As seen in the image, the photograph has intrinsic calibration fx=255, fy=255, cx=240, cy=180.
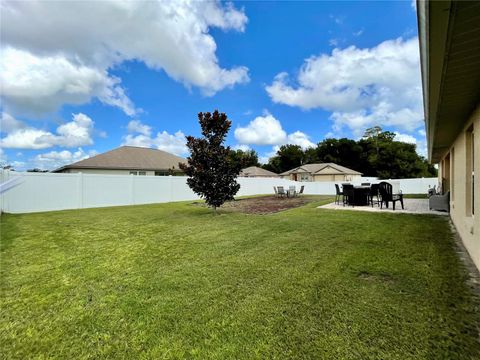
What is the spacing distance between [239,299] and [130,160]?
25.8 m

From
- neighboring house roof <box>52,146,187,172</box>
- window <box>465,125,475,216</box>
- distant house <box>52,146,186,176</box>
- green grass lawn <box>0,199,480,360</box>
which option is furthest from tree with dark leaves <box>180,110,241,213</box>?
neighboring house roof <box>52,146,187,172</box>

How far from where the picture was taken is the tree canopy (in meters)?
47.9

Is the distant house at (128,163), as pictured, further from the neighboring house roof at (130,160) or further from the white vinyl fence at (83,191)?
the white vinyl fence at (83,191)

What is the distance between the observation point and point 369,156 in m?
54.8

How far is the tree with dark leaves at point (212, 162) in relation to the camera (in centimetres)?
1075

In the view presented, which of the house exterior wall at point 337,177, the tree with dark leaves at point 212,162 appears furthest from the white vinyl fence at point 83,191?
the house exterior wall at point 337,177

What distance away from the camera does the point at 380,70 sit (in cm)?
1341

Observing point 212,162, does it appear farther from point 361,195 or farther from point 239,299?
point 239,299

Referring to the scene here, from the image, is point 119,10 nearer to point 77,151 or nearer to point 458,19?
point 458,19

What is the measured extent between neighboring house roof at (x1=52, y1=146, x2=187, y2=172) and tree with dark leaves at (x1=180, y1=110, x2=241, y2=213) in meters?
16.3

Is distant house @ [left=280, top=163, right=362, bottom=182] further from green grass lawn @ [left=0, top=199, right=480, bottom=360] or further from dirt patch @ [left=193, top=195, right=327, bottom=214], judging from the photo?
green grass lawn @ [left=0, top=199, right=480, bottom=360]

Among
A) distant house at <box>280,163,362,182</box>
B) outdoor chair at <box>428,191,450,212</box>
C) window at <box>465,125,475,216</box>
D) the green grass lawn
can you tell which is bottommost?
the green grass lawn

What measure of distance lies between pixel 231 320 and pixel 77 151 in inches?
1360

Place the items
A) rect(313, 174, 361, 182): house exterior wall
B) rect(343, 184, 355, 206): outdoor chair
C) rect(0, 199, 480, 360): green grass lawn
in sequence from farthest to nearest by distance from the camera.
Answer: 1. rect(313, 174, 361, 182): house exterior wall
2. rect(343, 184, 355, 206): outdoor chair
3. rect(0, 199, 480, 360): green grass lawn
